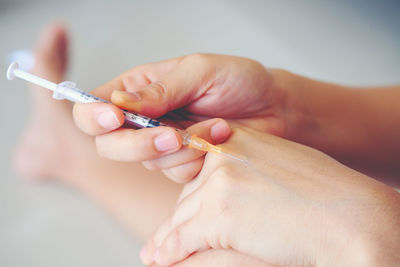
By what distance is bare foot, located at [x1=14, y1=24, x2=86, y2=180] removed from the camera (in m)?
1.28

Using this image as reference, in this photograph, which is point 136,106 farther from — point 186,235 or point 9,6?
point 9,6

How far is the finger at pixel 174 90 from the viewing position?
0.77m

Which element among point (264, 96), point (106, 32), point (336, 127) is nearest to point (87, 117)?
point (264, 96)

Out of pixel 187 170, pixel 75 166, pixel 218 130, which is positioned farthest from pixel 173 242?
pixel 75 166

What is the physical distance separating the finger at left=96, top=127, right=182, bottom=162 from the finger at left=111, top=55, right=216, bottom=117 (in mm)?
74

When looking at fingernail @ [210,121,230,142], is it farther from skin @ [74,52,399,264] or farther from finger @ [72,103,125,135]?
finger @ [72,103,125,135]

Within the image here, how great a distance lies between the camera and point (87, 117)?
736mm

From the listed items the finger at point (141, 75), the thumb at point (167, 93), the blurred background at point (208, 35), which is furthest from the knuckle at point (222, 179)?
the blurred background at point (208, 35)

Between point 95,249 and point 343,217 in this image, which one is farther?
point 95,249

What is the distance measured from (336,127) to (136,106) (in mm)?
728

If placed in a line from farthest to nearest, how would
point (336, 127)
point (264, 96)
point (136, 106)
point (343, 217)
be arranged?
point (336, 127), point (264, 96), point (136, 106), point (343, 217)

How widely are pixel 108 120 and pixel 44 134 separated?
73 centimetres

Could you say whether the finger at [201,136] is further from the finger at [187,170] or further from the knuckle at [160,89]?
the knuckle at [160,89]

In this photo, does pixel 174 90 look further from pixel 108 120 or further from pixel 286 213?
pixel 286 213
